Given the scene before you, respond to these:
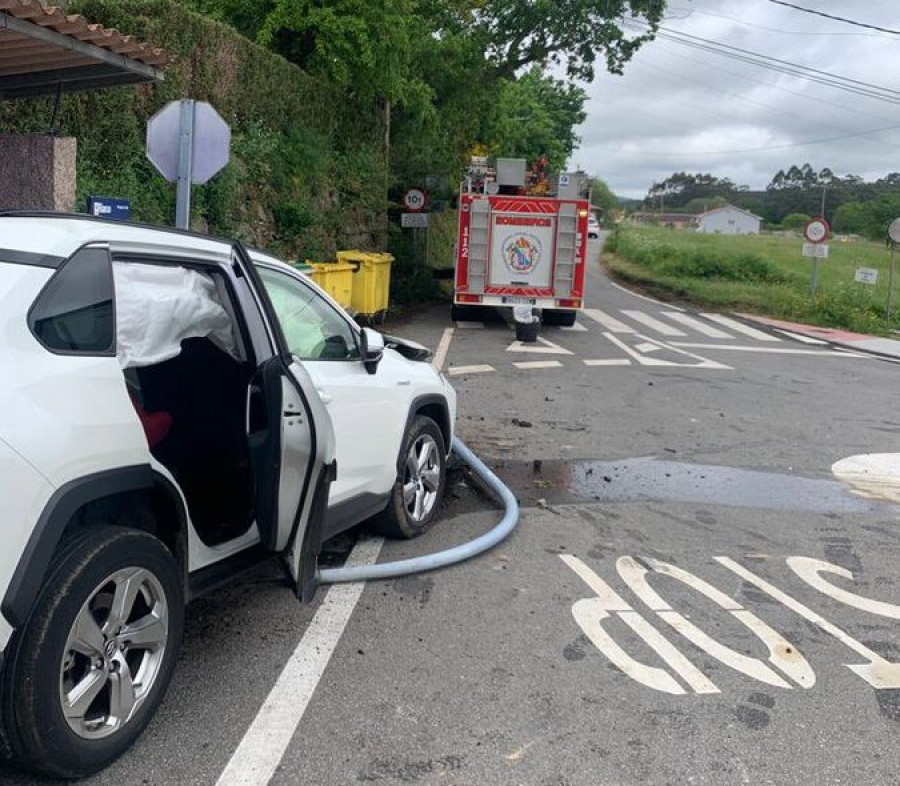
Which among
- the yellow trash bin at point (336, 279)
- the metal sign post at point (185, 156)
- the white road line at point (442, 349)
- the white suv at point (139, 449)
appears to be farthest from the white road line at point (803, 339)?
the white suv at point (139, 449)

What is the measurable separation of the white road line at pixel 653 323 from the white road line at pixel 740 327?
1.56 metres

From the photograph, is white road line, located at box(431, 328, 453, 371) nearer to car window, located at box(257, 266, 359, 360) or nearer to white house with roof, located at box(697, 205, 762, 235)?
car window, located at box(257, 266, 359, 360)

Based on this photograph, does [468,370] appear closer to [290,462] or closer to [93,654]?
[290,462]

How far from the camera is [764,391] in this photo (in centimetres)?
1208

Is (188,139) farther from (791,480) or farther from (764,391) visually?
(764,391)

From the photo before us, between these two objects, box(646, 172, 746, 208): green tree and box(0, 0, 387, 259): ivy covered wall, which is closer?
box(0, 0, 387, 259): ivy covered wall

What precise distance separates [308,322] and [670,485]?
3.63 m

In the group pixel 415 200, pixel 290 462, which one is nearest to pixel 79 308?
pixel 290 462

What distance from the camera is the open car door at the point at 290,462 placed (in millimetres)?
3434

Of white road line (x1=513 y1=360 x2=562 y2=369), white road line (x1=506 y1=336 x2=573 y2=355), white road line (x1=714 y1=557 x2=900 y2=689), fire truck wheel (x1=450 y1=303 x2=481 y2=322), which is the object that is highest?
fire truck wheel (x1=450 y1=303 x2=481 y2=322)

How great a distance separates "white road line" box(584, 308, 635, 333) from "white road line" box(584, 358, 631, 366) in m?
4.03

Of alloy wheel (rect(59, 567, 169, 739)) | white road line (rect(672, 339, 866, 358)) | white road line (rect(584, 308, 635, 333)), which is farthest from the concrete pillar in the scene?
white road line (rect(584, 308, 635, 333))

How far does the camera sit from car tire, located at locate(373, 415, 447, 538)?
17.3 feet

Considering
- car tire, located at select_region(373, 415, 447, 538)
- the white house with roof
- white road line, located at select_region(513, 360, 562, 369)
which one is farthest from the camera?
the white house with roof
